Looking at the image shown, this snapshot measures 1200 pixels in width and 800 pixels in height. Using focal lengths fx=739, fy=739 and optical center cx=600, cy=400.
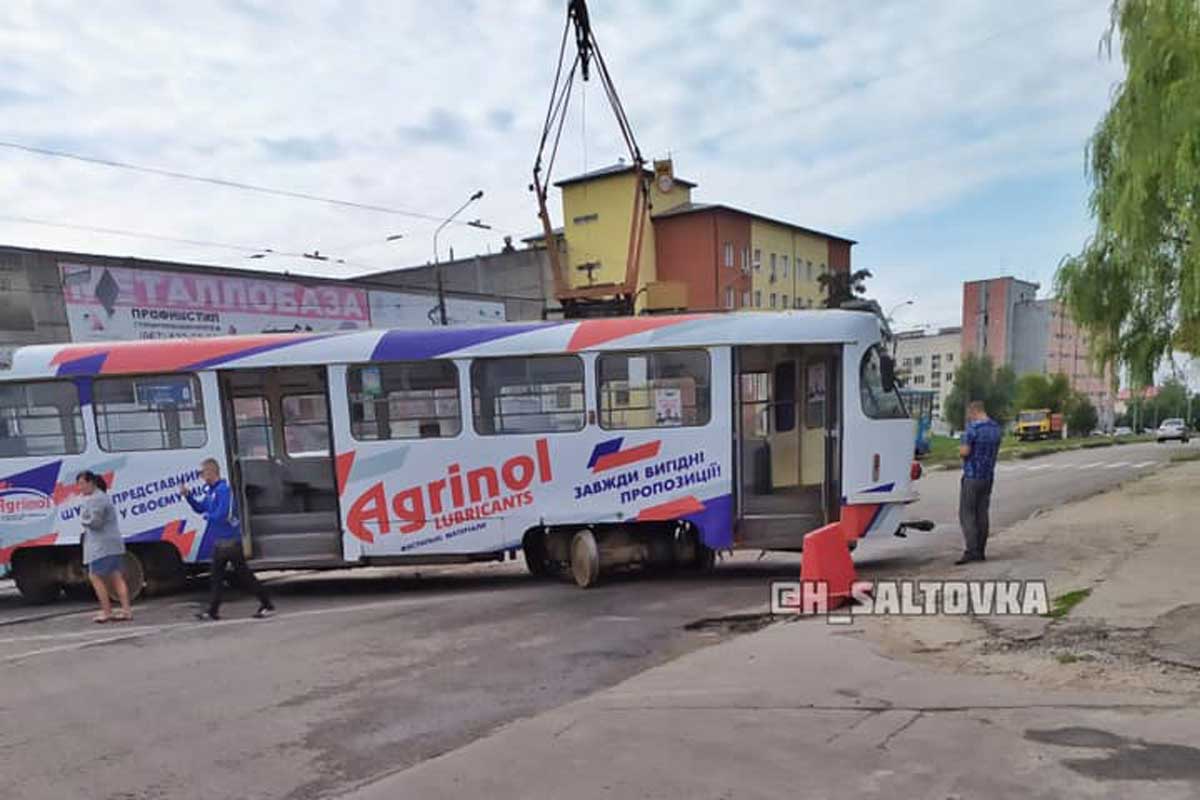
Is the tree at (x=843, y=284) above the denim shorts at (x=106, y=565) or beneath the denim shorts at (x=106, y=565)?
above

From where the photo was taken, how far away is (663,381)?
8609mm

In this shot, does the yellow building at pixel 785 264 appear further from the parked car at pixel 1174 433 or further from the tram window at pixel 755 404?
the tram window at pixel 755 404

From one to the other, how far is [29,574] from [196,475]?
2.63 meters

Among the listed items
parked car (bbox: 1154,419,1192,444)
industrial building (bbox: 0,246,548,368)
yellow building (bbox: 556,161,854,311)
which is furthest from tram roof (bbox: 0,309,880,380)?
parked car (bbox: 1154,419,1192,444)

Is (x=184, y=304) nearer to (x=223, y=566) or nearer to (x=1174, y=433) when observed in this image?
(x=223, y=566)

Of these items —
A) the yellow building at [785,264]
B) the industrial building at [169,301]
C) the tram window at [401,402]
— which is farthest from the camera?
the yellow building at [785,264]

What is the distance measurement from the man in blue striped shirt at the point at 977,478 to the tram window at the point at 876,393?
78 cm

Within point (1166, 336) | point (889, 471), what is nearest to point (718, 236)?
point (1166, 336)

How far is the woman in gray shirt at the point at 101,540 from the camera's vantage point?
773cm

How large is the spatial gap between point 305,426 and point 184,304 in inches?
606

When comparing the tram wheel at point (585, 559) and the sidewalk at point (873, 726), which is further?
the tram wheel at point (585, 559)

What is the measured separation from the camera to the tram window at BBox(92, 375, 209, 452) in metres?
8.80

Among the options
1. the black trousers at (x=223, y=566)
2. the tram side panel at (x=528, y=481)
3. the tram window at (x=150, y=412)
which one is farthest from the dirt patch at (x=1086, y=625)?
the tram window at (x=150, y=412)

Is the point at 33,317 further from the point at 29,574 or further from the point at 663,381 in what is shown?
the point at 663,381
